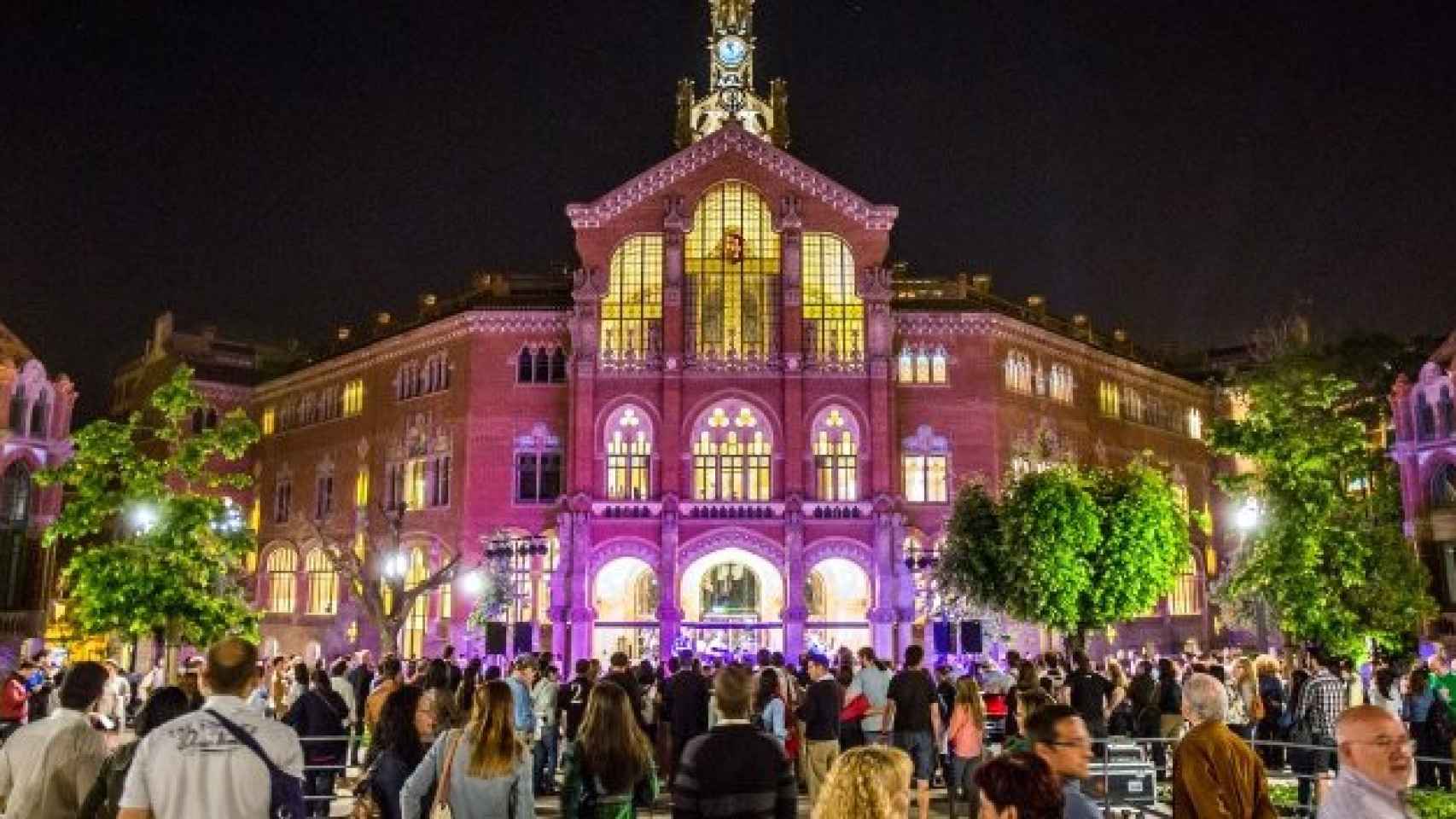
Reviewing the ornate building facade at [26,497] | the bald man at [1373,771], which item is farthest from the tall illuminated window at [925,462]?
the bald man at [1373,771]

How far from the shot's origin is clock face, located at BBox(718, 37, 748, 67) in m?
63.9

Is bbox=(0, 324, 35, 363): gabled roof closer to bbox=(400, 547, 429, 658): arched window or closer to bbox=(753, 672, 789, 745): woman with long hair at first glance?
bbox=(400, 547, 429, 658): arched window

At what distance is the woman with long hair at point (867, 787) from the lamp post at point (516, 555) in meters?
35.8

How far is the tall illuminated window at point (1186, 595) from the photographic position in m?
54.0

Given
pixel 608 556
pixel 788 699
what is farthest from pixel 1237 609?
pixel 788 699

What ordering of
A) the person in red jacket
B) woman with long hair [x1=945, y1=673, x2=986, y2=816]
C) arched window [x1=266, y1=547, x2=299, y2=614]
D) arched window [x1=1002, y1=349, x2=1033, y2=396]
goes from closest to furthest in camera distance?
woman with long hair [x1=945, y1=673, x2=986, y2=816] → the person in red jacket → arched window [x1=1002, y1=349, x2=1033, y2=396] → arched window [x1=266, y1=547, x2=299, y2=614]

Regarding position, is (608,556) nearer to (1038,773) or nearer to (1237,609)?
(1237,609)

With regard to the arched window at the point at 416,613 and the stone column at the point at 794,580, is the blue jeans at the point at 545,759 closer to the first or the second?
the stone column at the point at 794,580

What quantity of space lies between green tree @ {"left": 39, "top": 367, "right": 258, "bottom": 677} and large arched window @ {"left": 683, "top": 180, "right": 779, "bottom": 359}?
20206 mm

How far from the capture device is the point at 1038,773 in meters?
4.82

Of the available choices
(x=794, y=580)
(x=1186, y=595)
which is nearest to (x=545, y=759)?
(x=794, y=580)

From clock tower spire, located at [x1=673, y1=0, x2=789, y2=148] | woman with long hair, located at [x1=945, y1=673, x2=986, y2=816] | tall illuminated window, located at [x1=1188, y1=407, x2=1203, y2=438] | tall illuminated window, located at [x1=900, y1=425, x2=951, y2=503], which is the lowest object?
woman with long hair, located at [x1=945, y1=673, x2=986, y2=816]

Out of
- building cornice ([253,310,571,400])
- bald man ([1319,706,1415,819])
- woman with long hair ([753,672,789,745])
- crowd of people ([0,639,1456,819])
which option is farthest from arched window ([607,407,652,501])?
bald man ([1319,706,1415,819])

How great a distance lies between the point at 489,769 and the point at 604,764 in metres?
0.81
